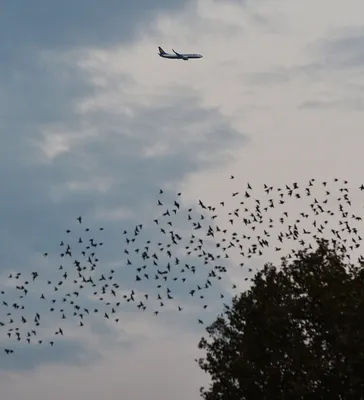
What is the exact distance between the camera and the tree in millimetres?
57844

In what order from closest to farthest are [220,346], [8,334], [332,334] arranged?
[332,334] → [8,334] → [220,346]

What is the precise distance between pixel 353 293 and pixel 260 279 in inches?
302

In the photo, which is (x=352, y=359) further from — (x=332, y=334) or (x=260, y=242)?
→ (x=260, y=242)

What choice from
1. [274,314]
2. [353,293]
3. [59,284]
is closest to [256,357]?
[274,314]

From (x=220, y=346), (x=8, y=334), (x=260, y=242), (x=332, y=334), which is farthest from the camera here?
(x=220, y=346)

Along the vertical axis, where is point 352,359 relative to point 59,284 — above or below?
below

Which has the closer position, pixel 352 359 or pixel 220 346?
pixel 352 359

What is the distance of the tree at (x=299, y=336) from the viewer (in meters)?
57.8

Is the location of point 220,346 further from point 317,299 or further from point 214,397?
point 317,299

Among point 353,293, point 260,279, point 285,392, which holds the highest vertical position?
point 260,279

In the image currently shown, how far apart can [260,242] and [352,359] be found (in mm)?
8655

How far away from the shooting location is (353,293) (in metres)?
59.7

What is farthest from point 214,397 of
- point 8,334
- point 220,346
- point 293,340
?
point 8,334

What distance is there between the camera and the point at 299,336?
6050 centimetres
